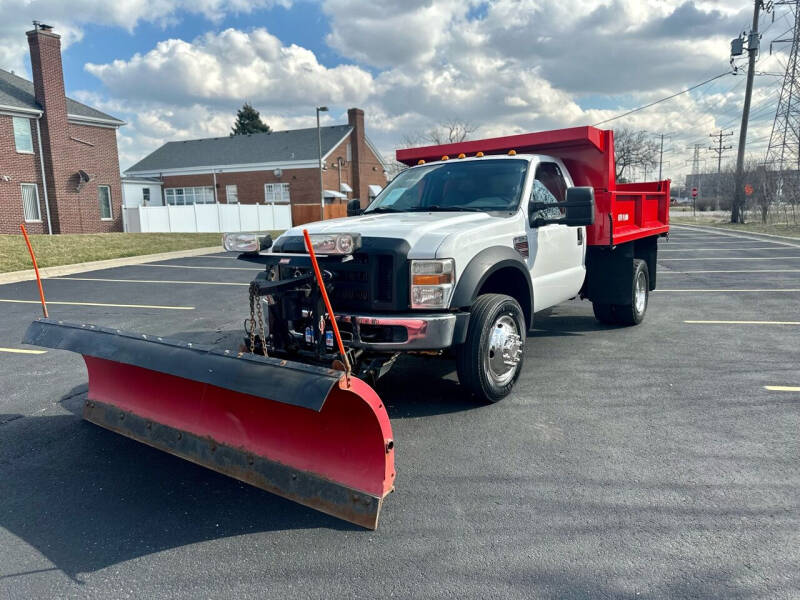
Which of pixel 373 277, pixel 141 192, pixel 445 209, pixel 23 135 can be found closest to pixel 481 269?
pixel 373 277

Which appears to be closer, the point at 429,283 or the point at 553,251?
the point at 429,283

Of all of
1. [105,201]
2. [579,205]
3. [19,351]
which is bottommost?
[19,351]

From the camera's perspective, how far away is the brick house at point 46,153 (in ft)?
82.6

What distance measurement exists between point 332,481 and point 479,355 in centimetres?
A: 167

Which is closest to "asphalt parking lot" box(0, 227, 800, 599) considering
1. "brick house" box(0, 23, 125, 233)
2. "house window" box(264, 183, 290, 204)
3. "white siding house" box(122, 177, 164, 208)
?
"brick house" box(0, 23, 125, 233)

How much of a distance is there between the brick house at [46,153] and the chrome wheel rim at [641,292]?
971 inches

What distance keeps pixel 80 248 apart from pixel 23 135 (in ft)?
34.8

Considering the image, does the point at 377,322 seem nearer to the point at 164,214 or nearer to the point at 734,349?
the point at 734,349

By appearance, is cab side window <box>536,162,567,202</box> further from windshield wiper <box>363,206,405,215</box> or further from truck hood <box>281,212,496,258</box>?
windshield wiper <box>363,206,405,215</box>

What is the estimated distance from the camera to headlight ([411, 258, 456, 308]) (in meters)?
4.26

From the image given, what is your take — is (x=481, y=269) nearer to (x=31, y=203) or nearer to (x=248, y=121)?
(x=31, y=203)

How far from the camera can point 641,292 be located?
804cm

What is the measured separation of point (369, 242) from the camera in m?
4.37

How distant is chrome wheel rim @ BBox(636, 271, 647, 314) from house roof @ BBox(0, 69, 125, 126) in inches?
1022
